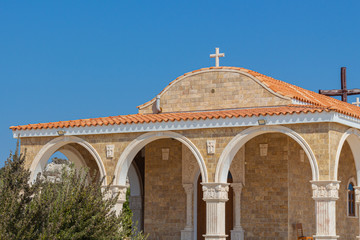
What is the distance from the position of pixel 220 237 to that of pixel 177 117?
11.8 ft

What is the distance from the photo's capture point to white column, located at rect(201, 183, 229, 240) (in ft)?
59.8

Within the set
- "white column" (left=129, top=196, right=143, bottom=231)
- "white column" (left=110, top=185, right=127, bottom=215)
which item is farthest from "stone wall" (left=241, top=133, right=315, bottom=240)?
"white column" (left=129, top=196, right=143, bottom=231)

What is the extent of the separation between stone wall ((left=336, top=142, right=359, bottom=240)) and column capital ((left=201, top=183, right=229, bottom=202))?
17.1 feet

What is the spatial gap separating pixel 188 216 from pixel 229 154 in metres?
4.03

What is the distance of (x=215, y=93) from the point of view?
22.1 metres

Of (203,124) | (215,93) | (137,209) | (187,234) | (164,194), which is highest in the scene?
(215,93)

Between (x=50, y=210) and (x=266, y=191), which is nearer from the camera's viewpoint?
(x=50, y=210)

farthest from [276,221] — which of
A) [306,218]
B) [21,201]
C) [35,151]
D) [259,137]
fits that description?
[21,201]

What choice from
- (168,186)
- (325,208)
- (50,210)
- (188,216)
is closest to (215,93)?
(168,186)

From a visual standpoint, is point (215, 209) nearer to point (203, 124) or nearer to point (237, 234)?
point (203, 124)

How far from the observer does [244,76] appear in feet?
71.3

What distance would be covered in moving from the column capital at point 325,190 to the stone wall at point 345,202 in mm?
5029

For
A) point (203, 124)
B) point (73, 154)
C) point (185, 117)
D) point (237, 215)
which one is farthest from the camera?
point (73, 154)

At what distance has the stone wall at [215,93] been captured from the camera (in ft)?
70.0
